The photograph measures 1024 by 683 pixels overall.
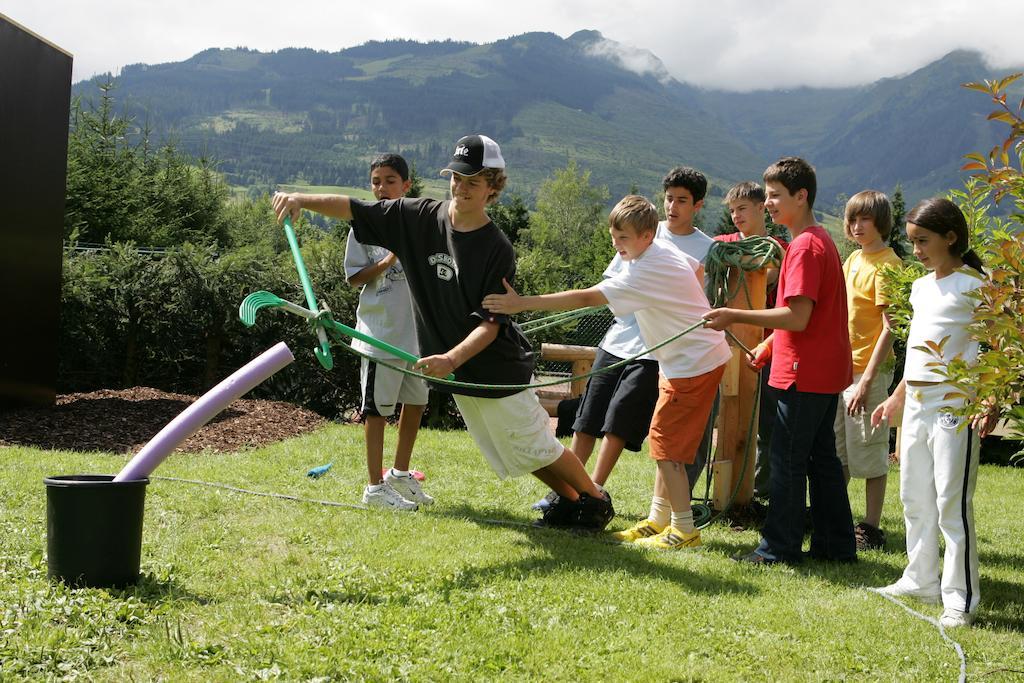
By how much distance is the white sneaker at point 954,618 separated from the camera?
412 cm

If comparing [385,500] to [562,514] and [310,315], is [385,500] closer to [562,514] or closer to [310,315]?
[562,514]

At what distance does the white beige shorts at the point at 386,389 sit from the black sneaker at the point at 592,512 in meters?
1.31

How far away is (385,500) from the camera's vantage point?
5.86m

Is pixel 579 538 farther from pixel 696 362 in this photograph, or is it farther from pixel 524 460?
pixel 696 362

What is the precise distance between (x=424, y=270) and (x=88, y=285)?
7.15 meters

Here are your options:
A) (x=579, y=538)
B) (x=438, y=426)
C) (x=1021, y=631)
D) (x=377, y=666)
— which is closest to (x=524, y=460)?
(x=579, y=538)

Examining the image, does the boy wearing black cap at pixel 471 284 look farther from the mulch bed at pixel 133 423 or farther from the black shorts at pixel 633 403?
the mulch bed at pixel 133 423

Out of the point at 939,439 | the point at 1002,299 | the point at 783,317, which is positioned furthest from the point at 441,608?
the point at 1002,299

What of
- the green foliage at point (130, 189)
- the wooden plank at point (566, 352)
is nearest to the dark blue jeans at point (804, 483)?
the wooden plank at point (566, 352)

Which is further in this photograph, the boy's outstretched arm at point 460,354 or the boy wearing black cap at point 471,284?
the boy wearing black cap at point 471,284

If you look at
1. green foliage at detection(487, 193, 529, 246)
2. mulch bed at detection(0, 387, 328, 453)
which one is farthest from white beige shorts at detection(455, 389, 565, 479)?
green foliage at detection(487, 193, 529, 246)

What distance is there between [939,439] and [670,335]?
148 centimetres

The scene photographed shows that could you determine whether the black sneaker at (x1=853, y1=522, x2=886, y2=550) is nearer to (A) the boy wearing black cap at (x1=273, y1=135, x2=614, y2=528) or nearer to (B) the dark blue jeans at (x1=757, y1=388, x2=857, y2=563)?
(B) the dark blue jeans at (x1=757, y1=388, x2=857, y2=563)

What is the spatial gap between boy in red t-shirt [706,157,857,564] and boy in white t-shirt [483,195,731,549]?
361 mm
